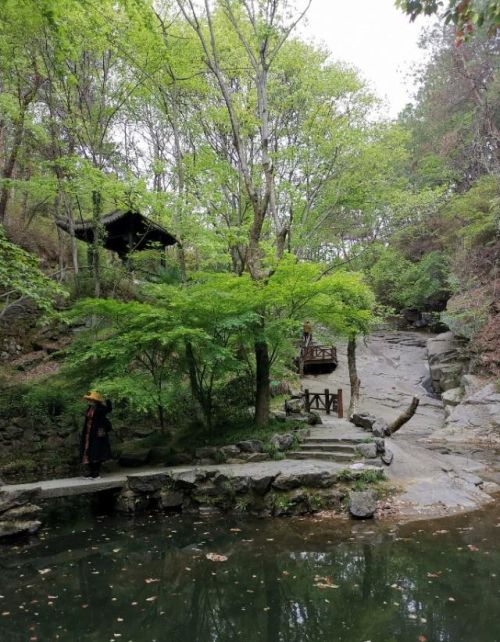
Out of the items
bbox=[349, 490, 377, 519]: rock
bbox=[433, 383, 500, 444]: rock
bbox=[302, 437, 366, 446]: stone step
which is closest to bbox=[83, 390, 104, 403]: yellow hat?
bbox=[302, 437, 366, 446]: stone step

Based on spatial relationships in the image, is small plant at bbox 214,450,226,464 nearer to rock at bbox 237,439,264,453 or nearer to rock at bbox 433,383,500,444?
rock at bbox 237,439,264,453

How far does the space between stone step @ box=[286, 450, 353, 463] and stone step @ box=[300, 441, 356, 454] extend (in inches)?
6.2

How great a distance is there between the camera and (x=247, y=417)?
11727 millimetres

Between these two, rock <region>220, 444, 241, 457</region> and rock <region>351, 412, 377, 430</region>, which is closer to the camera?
rock <region>220, 444, 241, 457</region>

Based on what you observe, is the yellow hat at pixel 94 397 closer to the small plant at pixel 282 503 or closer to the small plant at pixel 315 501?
the small plant at pixel 282 503

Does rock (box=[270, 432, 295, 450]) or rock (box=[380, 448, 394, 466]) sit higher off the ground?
rock (box=[270, 432, 295, 450])

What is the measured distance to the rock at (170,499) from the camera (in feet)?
29.6

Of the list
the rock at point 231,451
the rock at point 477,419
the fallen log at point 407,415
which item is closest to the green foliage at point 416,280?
the rock at point 477,419

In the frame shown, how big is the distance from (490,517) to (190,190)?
11731 mm

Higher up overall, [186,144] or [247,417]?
[186,144]

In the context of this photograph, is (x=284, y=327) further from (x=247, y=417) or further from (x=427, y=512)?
(x=427, y=512)

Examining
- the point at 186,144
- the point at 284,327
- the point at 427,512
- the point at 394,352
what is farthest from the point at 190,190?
the point at 394,352

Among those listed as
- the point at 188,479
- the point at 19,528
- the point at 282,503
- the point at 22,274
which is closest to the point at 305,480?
the point at 282,503

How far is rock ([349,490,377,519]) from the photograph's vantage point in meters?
7.91
